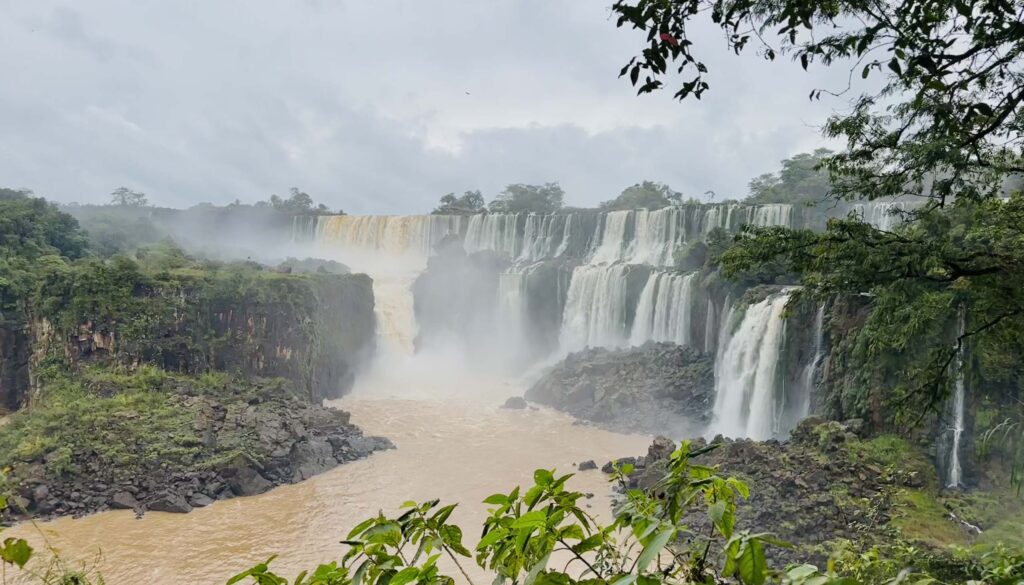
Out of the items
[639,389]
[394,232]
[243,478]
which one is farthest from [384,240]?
[243,478]

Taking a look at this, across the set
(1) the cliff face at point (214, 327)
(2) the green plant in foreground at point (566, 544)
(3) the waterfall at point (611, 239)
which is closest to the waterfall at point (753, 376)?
(3) the waterfall at point (611, 239)

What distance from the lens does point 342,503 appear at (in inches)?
516

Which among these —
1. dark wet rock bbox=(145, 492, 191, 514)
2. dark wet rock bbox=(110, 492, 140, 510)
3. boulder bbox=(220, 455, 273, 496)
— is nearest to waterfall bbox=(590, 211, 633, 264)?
boulder bbox=(220, 455, 273, 496)

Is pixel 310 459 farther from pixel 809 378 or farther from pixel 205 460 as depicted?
pixel 809 378

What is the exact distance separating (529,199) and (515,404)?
32247mm

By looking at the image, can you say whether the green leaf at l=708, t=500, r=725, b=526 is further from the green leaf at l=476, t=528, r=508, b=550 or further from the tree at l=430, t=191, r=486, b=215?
the tree at l=430, t=191, r=486, b=215

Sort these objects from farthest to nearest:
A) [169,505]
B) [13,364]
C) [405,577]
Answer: [13,364] < [169,505] < [405,577]

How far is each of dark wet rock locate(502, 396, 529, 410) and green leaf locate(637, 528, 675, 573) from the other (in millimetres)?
21560

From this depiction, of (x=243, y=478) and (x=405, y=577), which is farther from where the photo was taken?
A: (x=243, y=478)

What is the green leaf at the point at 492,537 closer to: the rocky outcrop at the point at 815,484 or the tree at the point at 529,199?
the rocky outcrop at the point at 815,484

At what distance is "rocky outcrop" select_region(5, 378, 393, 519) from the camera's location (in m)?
12.4

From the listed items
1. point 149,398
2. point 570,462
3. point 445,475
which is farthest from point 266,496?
point 570,462

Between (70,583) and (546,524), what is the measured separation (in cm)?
142

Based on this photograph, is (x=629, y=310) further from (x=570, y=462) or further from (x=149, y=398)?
(x=149, y=398)
